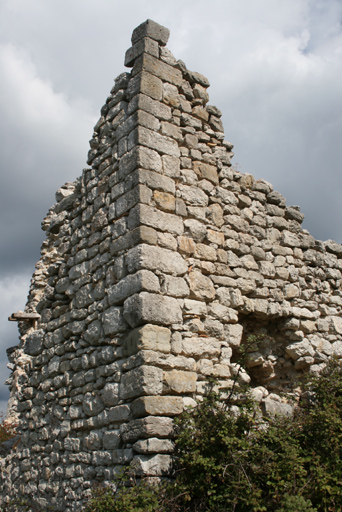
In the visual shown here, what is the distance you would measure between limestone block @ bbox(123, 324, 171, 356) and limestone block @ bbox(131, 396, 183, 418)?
1.39ft

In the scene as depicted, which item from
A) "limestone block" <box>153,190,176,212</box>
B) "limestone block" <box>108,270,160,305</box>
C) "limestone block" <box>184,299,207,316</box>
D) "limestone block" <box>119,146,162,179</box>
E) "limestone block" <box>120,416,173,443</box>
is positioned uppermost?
"limestone block" <box>119,146,162,179</box>

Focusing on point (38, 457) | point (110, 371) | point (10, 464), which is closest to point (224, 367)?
point (110, 371)

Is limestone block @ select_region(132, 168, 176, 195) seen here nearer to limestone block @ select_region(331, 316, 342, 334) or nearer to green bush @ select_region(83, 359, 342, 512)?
green bush @ select_region(83, 359, 342, 512)

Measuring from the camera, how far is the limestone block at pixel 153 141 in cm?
505

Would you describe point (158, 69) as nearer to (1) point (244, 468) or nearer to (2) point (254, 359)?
(2) point (254, 359)

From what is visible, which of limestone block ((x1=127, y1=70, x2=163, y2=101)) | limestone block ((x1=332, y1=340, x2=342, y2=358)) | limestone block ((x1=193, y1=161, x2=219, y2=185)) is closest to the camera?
limestone block ((x1=127, y1=70, x2=163, y2=101))

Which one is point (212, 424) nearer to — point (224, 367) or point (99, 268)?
point (224, 367)

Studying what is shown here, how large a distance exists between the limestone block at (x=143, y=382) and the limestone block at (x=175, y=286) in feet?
2.53

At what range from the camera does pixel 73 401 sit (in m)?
5.24

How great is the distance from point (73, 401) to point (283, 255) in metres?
3.12

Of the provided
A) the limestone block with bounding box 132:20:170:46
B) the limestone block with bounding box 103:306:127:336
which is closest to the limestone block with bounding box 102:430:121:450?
the limestone block with bounding box 103:306:127:336

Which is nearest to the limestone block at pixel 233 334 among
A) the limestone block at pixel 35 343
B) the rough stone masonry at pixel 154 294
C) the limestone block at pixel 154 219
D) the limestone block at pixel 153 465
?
the rough stone masonry at pixel 154 294

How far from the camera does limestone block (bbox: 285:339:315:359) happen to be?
5.80 meters

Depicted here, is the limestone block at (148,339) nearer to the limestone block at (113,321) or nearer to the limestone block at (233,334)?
the limestone block at (113,321)
